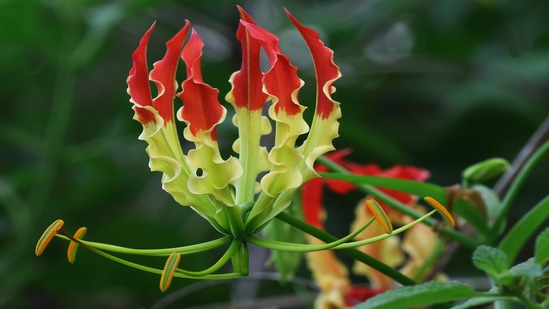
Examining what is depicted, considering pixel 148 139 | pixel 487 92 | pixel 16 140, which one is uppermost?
pixel 487 92

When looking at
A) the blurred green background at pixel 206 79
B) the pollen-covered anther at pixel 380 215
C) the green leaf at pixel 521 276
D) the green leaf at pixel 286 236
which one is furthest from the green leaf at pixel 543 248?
the blurred green background at pixel 206 79

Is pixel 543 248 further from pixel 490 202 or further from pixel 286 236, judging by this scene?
pixel 286 236

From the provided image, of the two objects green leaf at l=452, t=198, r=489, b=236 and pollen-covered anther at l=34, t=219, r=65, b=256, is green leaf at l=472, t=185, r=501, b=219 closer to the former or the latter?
green leaf at l=452, t=198, r=489, b=236

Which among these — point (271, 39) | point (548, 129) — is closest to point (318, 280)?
point (548, 129)

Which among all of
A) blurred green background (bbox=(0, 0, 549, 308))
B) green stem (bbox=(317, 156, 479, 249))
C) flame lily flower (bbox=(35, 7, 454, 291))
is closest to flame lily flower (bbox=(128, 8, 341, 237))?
flame lily flower (bbox=(35, 7, 454, 291))

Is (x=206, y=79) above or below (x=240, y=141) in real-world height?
above

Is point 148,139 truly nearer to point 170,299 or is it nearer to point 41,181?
point 170,299

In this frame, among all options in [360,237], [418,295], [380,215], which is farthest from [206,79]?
[418,295]
